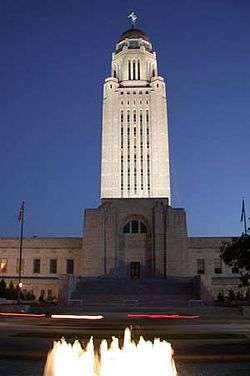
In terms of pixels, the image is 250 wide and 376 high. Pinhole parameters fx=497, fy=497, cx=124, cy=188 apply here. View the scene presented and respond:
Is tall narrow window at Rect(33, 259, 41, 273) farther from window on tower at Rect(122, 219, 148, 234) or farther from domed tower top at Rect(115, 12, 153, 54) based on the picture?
domed tower top at Rect(115, 12, 153, 54)

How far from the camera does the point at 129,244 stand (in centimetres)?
6038

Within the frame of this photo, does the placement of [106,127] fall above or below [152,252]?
above

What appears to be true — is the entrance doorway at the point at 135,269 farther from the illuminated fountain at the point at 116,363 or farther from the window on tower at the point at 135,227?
the illuminated fountain at the point at 116,363

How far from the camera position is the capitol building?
2318 inches

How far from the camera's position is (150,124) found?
79312 millimetres

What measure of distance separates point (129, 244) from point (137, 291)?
1135 centimetres

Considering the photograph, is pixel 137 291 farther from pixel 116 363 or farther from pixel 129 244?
pixel 116 363

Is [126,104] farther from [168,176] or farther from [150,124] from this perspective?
[168,176]

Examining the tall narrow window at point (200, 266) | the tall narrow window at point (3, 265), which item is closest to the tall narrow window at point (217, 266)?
the tall narrow window at point (200, 266)

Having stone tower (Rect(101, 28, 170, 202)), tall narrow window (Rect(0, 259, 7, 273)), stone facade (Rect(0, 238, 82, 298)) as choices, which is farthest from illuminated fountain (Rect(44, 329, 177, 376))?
stone tower (Rect(101, 28, 170, 202))

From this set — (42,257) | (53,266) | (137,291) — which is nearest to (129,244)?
(53,266)

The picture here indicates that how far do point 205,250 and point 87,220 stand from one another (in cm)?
1583

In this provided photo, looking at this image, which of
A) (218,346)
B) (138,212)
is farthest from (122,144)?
(218,346)

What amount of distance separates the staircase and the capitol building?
2.86ft
